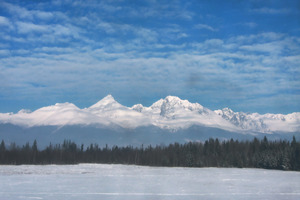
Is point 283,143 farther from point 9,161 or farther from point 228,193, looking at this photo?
point 9,161

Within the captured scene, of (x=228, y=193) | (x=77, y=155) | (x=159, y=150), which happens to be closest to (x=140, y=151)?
(x=159, y=150)

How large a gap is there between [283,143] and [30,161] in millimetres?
109594

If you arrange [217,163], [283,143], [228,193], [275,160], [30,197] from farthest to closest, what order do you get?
[217,163] → [283,143] → [275,160] → [228,193] → [30,197]

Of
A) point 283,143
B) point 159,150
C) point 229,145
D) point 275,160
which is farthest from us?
point 159,150

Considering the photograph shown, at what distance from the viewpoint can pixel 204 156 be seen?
518 ft

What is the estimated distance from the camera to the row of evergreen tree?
125688mm

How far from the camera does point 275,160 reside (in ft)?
407

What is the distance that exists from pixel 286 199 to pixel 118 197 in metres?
19.0

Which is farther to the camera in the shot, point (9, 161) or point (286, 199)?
point (9, 161)

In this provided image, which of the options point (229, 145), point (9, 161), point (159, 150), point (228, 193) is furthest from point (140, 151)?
point (228, 193)

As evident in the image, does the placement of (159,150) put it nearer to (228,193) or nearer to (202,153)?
(202,153)

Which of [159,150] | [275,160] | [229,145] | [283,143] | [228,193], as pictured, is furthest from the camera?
[159,150]

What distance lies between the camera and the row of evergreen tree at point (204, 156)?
126 m

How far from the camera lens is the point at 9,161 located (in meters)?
152
